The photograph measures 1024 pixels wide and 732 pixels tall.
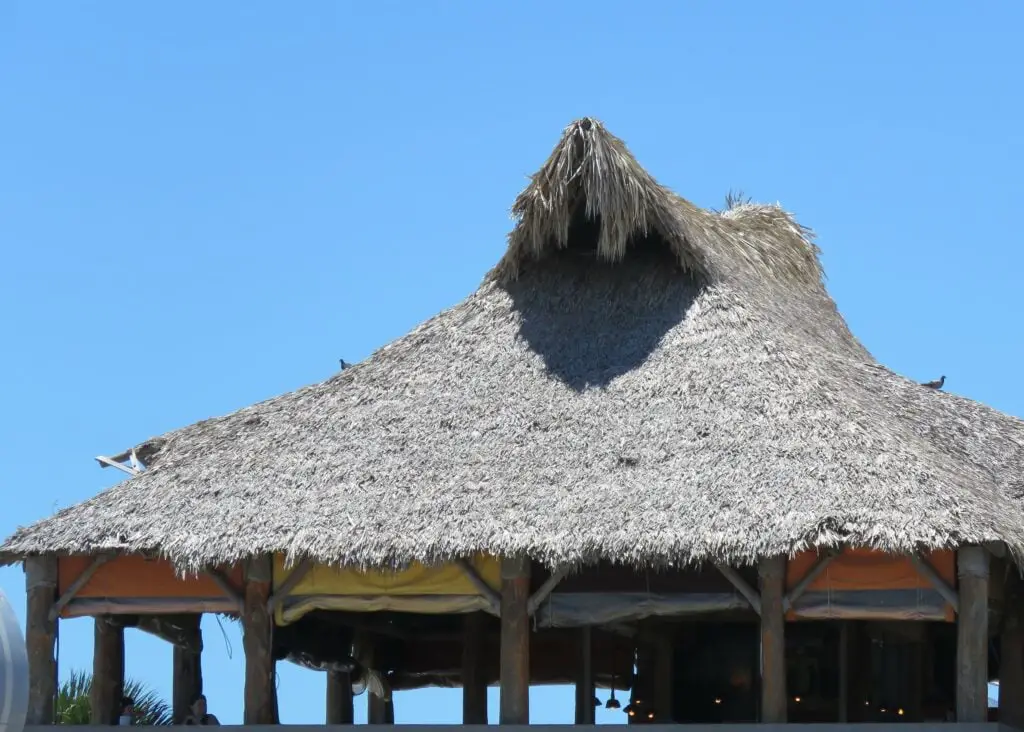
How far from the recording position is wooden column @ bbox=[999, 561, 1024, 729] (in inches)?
846

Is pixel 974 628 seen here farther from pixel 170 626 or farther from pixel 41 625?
pixel 41 625

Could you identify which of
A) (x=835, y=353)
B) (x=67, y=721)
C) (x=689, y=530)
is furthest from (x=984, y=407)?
(x=67, y=721)

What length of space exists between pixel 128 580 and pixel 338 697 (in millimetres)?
5853

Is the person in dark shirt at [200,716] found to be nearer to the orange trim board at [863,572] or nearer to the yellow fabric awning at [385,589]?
the yellow fabric awning at [385,589]

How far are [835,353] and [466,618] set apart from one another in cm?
488

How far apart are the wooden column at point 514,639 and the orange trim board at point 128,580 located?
9.79ft

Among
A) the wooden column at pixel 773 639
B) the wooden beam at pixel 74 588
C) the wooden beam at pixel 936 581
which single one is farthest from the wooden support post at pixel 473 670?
the wooden beam at pixel 936 581

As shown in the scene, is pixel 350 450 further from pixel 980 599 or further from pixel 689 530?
pixel 980 599

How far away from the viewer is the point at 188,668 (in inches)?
926

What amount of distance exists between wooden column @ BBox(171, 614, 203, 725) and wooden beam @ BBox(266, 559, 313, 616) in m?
2.42

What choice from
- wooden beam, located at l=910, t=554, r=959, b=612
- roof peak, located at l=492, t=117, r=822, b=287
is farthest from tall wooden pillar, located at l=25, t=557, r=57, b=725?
wooden beam, located at l=910, t=554, r=959, b=612

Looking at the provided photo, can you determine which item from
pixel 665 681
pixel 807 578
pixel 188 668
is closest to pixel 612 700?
pixel 665 681

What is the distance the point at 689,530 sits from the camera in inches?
762

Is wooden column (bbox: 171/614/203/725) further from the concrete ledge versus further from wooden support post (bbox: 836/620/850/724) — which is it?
wooden support post (bbox: 836/620/850/724)
